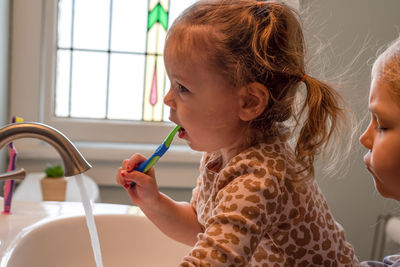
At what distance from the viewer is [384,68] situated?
0.50 metres

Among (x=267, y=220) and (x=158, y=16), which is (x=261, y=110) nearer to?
(x=267, y=220)

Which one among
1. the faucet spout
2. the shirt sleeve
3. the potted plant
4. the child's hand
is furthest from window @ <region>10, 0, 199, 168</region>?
the shirt sleeve

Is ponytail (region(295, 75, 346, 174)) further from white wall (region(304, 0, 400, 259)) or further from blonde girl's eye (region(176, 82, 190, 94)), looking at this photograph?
Answer: white wall (region(304, 0, 400, 259))

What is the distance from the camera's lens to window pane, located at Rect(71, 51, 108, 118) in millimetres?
1490

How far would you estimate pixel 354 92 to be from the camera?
131 cm

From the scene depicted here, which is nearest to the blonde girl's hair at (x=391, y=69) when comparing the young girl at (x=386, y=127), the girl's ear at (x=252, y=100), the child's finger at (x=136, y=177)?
the young girl at (x=386, y=127)

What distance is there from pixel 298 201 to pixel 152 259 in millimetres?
403

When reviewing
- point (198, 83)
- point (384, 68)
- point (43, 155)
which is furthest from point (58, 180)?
point (384, 68)

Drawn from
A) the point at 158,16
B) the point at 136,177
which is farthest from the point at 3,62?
the point at 136,177

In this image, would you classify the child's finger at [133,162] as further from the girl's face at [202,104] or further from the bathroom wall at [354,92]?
the bathroom wall at [354,92]

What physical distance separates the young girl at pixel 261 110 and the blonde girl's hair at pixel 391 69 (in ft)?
0.29

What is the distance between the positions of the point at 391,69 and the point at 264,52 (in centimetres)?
15

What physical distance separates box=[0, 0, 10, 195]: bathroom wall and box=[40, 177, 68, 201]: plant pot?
20cm

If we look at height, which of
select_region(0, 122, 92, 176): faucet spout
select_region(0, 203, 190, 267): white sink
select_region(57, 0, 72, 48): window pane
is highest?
select_region(57, 0, 72, 48): window pane
